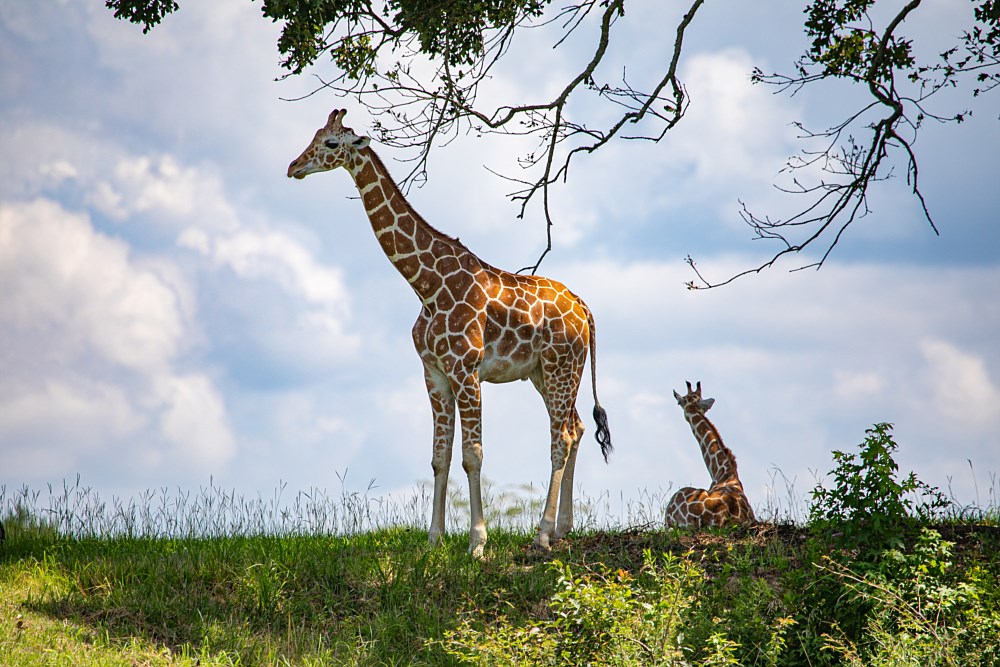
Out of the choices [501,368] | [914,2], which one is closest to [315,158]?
[501,368]

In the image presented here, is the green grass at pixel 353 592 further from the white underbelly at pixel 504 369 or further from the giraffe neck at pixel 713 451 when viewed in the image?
the white underbelly at pixel 504 369

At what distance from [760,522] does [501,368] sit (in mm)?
3504

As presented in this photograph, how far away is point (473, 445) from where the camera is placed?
416 inches

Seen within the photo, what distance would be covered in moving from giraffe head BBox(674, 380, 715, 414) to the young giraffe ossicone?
Answer: 1.59m

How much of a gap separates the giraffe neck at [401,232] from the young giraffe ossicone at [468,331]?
11 millimetres

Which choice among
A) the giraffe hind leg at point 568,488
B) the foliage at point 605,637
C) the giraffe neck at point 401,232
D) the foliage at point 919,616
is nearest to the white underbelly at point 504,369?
the giraffe hind leg at point 568,488

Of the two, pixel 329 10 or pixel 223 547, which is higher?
pixel 329 10

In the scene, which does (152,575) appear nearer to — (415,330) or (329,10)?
(415,330)

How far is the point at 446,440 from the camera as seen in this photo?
35.8 feet

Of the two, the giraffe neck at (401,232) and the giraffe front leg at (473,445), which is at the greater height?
the giraffe neck at (401,232)

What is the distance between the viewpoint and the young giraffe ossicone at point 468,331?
10.6 m

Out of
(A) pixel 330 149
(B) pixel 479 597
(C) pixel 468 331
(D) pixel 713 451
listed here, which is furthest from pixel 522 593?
(A) pixel 330 149

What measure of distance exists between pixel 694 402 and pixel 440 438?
3469 millimetres

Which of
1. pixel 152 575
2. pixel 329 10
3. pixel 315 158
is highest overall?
pixel 329 10
